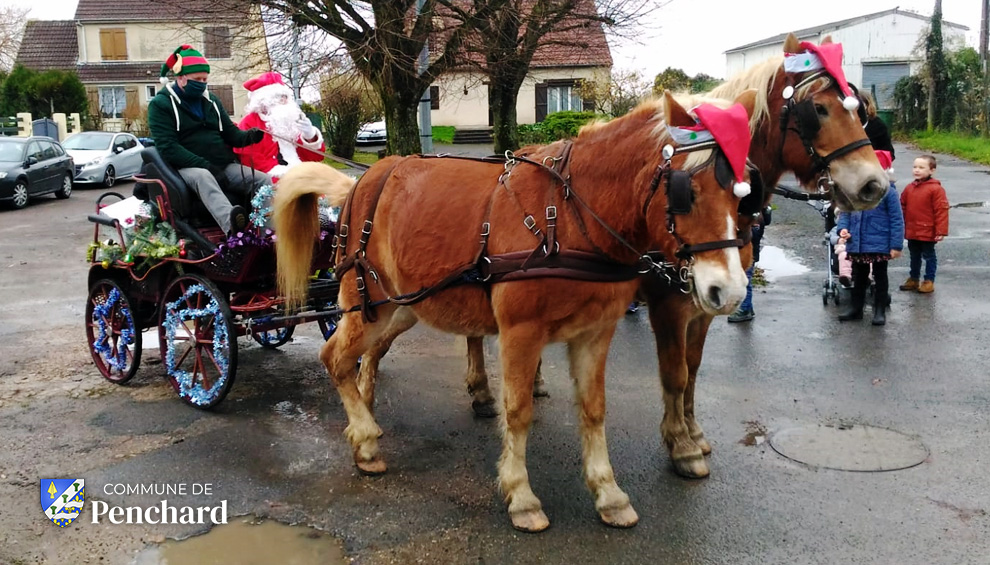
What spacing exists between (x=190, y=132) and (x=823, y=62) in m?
4.42

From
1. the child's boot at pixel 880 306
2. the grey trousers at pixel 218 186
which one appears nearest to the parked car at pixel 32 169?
the grey trousers at pixel 218 186

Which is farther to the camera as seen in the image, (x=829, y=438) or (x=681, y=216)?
(x=829, y=438)

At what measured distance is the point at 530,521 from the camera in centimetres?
416

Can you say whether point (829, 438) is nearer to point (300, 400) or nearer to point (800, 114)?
point (800, 114)

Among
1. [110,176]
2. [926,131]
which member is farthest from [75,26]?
[926,131]

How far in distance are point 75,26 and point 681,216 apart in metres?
52.8

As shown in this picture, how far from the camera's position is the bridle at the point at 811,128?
4.52 metres

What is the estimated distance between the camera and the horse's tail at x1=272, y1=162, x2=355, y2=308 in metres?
5.23

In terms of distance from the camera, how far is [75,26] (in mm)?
47406

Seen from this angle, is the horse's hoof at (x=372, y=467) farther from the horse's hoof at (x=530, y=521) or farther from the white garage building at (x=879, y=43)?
the white garage building at (x=879, y=43)

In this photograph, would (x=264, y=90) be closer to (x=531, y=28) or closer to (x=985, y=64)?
(x=531, y=28)

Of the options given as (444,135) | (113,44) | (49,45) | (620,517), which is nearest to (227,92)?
(113,44)

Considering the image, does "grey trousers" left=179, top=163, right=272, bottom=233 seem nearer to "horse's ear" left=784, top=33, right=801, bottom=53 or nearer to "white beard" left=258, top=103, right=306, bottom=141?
"white beard" left=258, top=103, right=306, bottom=141

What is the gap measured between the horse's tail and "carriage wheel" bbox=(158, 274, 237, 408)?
614mm
